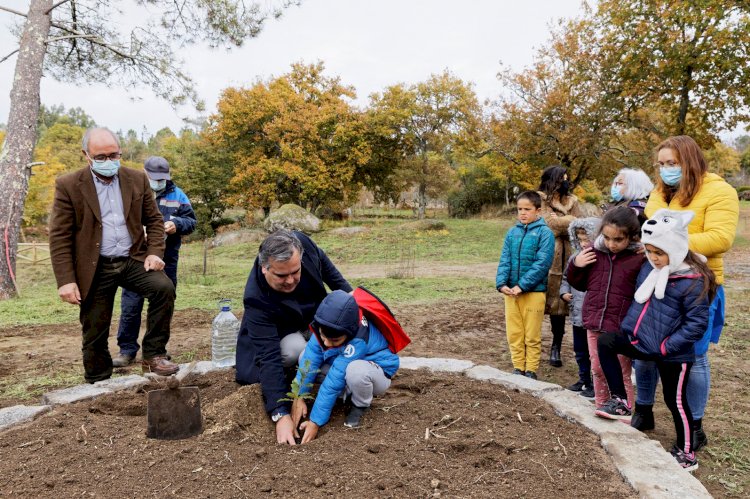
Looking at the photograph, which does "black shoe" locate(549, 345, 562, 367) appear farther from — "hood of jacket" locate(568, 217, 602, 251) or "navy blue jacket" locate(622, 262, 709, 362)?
"navy blue jacket" locate(622, 262, 709, 362)

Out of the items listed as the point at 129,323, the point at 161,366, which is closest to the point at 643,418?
the point at 161,366

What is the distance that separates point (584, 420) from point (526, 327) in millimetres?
1268

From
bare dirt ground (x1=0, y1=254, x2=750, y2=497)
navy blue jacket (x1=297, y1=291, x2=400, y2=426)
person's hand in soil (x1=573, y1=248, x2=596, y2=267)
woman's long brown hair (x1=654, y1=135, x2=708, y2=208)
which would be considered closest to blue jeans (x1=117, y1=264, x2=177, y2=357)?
bare dirt ground (x1=0, y1=254, x2=750, y2=497)

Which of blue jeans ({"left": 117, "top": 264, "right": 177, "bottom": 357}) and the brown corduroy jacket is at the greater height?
the brown corduroy jacket

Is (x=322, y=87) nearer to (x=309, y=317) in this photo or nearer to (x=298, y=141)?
(x=298, y=141)

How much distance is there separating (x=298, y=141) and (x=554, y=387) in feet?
63.5

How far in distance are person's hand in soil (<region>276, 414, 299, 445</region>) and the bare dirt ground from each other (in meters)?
0.07

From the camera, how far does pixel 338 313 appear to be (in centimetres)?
243

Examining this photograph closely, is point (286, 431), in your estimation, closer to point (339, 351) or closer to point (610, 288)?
point (339, 351)

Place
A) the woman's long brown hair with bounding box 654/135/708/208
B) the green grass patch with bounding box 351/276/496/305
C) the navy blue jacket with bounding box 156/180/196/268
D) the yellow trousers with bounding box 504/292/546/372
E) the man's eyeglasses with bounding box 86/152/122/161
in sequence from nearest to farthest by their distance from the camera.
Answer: the woman's long brown hair with bounding box 654/135/708/208, the man's eyeglasses with bounding box 86/152/122/161, the yellow trousers with bounding box 504/292/546/372, the navy blue jacket with bounding box 156/180/196/268, the green grass patch with bounding box 351/276/496/305

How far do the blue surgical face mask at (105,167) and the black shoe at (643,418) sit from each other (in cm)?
363

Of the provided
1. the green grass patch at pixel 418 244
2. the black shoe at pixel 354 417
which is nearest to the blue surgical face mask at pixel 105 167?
the black shoe at pixel 354 417

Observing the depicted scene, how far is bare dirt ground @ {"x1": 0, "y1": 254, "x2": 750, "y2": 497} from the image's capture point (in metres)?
2.01

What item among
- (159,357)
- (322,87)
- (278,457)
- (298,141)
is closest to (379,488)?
(278,457)
